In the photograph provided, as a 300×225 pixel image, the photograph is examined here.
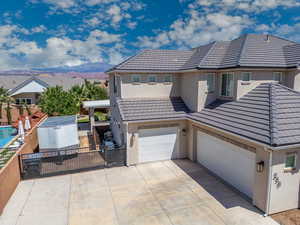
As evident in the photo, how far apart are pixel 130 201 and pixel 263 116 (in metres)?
7.12

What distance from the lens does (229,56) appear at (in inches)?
539

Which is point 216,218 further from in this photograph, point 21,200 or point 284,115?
point 21,200

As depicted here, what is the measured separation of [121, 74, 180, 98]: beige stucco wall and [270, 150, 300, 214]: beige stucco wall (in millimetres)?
8860

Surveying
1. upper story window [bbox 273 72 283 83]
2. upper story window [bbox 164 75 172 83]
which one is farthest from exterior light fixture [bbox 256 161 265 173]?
upper story window [bbox 164 75 172 83]

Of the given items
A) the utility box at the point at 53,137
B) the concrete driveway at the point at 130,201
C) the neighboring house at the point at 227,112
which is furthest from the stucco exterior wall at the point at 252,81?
the utility box at the point at 53,137

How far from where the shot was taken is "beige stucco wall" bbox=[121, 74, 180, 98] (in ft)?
47.3

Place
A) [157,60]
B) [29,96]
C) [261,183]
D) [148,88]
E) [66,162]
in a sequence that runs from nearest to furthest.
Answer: [261,183]
[66,162]
[148,88]
[157,60]
[29,96]

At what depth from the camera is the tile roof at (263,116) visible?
7.99m

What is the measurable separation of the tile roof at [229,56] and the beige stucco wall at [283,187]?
609 cm

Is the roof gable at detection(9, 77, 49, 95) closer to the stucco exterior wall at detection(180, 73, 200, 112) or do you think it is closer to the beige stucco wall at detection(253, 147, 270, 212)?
the stucco exterior wall at detection(180, 73, 200, 112)

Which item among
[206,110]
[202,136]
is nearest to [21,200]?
[202,136]

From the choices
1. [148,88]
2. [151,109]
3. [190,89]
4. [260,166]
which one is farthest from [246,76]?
[148,88]

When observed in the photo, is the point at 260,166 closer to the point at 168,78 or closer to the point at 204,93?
the point at 204,93

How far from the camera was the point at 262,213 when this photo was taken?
322 inches
